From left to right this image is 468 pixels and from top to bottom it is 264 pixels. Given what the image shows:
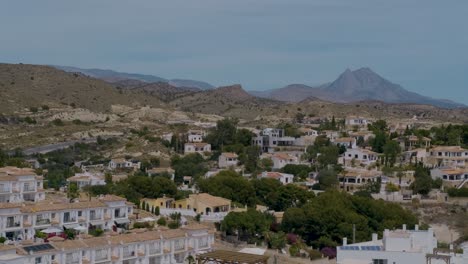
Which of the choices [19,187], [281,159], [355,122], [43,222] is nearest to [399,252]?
[43,222]

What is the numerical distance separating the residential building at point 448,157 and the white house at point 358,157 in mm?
4364

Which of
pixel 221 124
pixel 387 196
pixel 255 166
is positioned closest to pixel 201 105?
pixel 221 124

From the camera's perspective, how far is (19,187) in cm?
4025

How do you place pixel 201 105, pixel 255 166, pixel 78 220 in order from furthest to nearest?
pixel 201 105 → pixel 255 166 → pixel 78 220

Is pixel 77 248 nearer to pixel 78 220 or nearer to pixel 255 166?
pixel 78 220

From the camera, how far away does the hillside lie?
92025mm

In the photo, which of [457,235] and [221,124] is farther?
[221,124]

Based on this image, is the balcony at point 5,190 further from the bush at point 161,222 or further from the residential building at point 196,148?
the residential building at point 196,148

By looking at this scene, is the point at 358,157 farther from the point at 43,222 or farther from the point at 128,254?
the point at 128,254

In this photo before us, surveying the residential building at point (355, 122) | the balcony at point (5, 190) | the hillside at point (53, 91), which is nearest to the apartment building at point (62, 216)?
the balcony at point (5, 190)

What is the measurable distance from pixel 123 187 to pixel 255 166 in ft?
55.9

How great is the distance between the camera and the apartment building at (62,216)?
34803 mm

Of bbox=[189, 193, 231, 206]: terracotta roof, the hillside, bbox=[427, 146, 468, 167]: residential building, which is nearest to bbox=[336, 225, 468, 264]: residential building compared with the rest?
bbox=[189, 193, 231, 206]: terracotta roof

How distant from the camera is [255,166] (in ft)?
199
